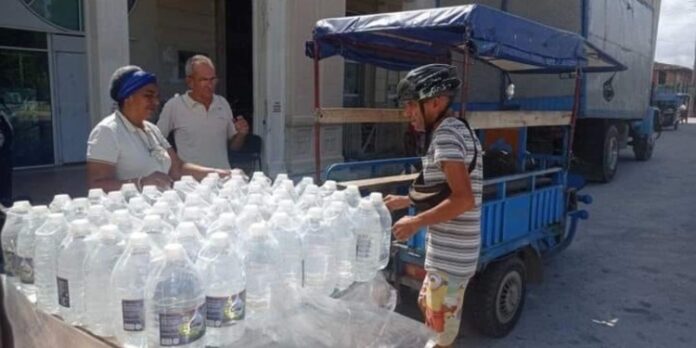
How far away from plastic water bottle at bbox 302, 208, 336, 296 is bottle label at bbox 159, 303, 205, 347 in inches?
18.4

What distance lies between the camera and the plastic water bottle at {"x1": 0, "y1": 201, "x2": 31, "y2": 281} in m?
1.65

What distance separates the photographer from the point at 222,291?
1.34 metres

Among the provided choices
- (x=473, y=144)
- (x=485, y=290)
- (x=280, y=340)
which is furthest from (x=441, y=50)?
(x=280, y=340)

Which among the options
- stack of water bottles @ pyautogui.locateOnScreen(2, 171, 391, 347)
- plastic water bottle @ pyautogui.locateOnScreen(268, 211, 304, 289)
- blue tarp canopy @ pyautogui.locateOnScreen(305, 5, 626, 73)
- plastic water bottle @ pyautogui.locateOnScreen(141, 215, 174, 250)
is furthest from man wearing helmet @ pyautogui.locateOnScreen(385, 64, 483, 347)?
blue tarp canopy @ pyautogui.locateOnScreen(305, 5, 626, 73)

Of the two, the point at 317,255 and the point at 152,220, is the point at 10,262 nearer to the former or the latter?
the point at 152,220

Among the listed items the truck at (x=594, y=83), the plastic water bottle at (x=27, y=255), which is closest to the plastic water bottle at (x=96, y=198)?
the plastic water bottle at (x=27, y=255)

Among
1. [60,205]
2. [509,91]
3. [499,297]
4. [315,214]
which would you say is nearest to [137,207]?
[60,205]

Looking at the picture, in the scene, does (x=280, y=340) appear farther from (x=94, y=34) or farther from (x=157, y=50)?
(x=157, y=50)

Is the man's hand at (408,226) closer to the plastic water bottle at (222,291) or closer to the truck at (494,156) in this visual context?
the plastic water bottle at (222,291)

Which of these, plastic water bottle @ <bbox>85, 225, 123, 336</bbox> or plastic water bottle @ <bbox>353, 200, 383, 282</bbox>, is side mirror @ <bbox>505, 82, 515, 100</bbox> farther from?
plastic water bottle @ <bbox>85, 225, 123, 336</bbox>

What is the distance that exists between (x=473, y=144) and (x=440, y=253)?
0.58 m

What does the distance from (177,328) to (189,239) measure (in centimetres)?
27

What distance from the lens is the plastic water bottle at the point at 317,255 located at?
168 cm

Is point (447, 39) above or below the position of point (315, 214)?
above
